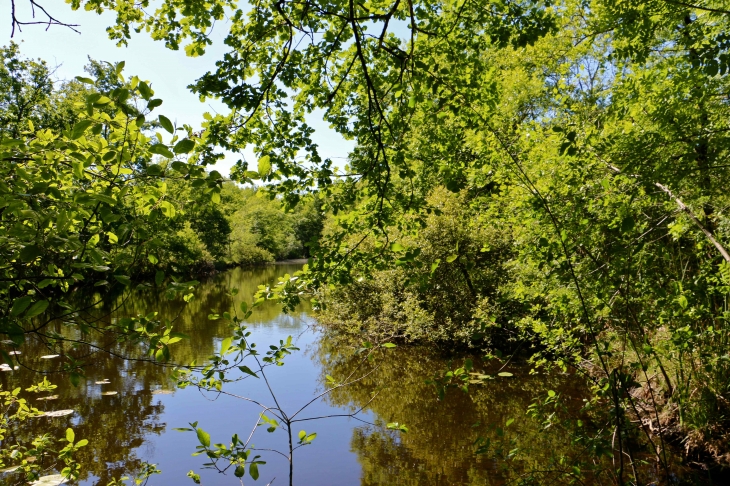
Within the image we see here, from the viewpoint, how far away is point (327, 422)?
8.56 metres

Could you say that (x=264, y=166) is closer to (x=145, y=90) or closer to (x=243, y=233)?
(x=145, y=90)

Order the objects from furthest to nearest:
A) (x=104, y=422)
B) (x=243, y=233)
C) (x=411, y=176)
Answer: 1. (x=243, y=233)
2. (x=104, y=422)
3. (x=411, y=176)

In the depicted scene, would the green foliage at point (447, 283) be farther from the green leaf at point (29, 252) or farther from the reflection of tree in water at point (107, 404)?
the green leaf at point (29, 252)

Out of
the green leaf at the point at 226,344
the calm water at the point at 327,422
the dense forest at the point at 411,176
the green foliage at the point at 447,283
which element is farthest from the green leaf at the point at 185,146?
the green foliage at the point at 447,283

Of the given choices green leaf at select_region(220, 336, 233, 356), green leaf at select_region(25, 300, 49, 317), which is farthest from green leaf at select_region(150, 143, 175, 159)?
green leaf at select_region(220, 336, 233, 356)

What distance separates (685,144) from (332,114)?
3.27 metres

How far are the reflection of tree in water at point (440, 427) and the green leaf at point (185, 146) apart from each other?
152 inches

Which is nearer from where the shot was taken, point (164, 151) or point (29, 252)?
point (29, 252)

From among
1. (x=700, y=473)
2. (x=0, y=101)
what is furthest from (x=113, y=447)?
(x=0, y=101)

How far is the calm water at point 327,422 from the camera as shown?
6.57 meters

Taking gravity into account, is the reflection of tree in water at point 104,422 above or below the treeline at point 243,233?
below

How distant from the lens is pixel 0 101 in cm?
1855

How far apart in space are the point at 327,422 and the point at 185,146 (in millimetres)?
7878

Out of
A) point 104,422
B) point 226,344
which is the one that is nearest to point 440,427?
point 104,422
